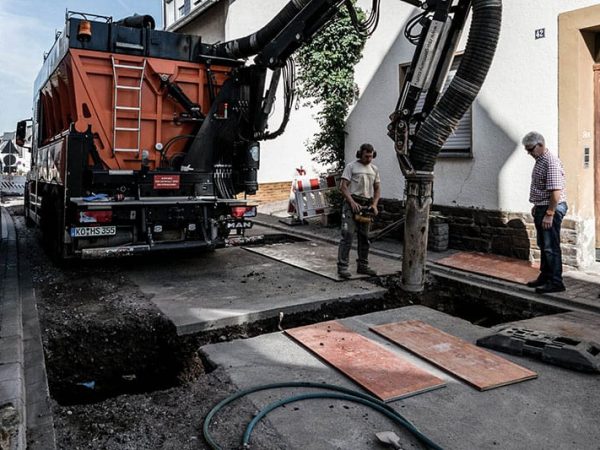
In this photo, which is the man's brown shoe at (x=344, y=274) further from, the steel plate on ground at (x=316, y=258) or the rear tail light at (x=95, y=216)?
the rear tail light at (x=95, y=216)

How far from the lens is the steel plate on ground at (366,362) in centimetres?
338

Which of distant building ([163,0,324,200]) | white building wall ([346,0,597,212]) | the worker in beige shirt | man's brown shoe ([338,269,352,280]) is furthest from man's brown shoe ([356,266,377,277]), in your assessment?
distant building ([163,0,324,200])

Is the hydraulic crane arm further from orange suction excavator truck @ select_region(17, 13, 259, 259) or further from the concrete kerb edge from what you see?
the concrete kerb edge

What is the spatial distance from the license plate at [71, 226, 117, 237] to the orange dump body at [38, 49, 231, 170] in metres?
0.95

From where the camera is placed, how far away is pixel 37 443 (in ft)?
9.02

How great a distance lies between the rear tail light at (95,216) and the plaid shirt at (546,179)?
5.03 metres

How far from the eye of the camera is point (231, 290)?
237 inches

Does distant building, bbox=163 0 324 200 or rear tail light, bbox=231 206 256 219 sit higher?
distant building, bbox=163 0 324 200

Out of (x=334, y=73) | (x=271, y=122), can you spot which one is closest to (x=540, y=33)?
(x=334, y=73)

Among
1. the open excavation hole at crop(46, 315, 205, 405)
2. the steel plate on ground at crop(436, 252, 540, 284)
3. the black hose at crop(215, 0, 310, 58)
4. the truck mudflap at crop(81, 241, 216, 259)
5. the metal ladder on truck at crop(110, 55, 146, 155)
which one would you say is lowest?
the open excavation hole at crop(46, 315, 205, 405)

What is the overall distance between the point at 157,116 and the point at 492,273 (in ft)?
16.1

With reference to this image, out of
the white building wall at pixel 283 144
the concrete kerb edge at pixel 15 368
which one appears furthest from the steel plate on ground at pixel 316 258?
the white building wall at pixel 283 144

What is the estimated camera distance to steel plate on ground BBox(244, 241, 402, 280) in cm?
698

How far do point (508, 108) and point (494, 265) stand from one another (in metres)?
2.28
